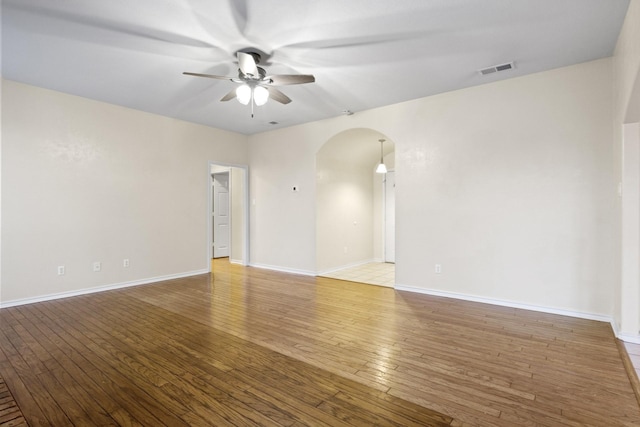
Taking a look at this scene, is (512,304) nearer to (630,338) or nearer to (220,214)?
(630,338)

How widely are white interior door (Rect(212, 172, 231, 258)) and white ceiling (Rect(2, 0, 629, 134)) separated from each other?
12.8 feet

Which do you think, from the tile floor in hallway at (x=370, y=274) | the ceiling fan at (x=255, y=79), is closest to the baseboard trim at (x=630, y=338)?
the tile floor in hallway at (x=370, y=274)

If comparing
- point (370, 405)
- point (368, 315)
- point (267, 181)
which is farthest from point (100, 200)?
point (370, 405)

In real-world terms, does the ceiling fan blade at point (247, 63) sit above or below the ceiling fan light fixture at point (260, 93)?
above

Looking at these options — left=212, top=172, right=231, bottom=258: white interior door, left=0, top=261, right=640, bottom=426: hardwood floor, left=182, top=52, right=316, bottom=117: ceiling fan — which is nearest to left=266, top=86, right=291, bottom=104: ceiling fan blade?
left=182, top=52, right=316, bottom=117: ceiling fan

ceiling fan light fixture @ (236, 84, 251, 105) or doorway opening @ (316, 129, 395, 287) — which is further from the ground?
ceiling fan light fixture @ (236, 84, 251, 105)

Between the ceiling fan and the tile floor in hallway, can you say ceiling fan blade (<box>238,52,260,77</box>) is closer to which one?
the ceiling fan

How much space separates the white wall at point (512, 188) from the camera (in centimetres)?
→ 350

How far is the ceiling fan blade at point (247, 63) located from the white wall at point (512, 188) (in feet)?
8.18

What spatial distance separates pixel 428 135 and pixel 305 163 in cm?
237

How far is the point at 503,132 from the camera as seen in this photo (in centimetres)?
402

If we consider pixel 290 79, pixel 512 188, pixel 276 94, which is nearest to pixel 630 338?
pixel 512 188

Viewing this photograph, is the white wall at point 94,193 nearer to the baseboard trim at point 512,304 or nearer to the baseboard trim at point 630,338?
the baseboard trim at point 512,304

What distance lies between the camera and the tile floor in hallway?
551 centimetres
